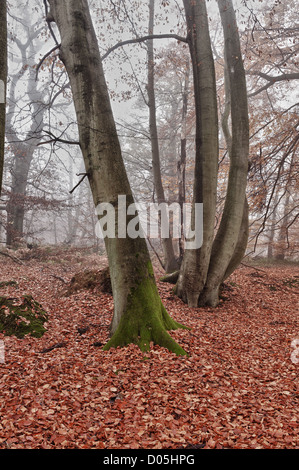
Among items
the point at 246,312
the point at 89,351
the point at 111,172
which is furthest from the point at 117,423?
the point at 246,312

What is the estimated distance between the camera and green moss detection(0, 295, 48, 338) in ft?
13.7

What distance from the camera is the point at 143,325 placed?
152 inches

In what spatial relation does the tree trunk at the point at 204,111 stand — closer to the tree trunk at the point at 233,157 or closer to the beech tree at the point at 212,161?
the beech tree at the point at 212,161

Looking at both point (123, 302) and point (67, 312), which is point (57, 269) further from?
point (123, 302)

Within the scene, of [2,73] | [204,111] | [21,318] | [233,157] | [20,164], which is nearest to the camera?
[2,73]

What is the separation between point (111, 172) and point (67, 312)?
2.74 metres

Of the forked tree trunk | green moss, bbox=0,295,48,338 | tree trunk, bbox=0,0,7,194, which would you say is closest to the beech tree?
the forked tree trunk

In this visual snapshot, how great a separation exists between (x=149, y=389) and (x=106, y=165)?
2.72m

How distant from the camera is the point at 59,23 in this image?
13.6 ft

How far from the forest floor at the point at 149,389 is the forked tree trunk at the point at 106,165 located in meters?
0.40

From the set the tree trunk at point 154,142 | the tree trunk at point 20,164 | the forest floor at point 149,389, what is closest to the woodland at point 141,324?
the forest floor at point 149,389

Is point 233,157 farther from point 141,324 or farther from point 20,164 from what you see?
point 20,164

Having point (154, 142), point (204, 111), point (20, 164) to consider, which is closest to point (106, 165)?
point (204, 111)
